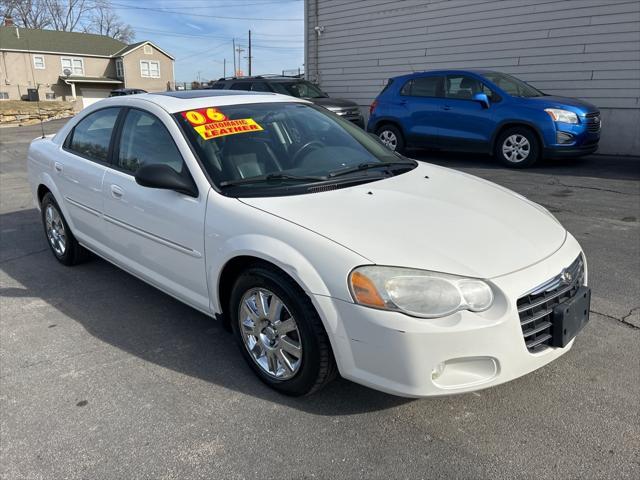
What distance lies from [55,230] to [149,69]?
48.4 m

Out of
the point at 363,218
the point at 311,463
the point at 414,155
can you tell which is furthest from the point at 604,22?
the point at 311,463

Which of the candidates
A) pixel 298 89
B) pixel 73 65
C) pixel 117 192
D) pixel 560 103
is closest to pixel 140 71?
pixel 73 65

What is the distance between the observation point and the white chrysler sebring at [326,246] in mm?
2260

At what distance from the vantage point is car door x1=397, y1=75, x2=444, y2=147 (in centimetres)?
977

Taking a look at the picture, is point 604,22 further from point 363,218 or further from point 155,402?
point 155,402

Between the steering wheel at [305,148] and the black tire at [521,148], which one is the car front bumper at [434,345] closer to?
the steering wheel at [305,148]

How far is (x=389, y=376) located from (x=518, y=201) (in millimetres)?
1536

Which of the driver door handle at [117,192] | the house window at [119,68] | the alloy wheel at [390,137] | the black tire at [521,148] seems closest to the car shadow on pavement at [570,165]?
the black tire at [521,148]

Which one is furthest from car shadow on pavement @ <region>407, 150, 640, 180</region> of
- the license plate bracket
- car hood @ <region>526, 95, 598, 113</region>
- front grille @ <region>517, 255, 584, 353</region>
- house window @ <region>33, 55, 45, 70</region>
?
house window @ <region>33, 55, 45, 70</region>

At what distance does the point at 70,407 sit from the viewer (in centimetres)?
274

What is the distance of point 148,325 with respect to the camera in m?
3.64

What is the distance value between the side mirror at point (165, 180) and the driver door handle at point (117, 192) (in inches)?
24.5

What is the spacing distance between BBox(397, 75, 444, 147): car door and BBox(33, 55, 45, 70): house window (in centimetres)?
4394

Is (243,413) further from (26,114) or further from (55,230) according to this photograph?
(26,114)
